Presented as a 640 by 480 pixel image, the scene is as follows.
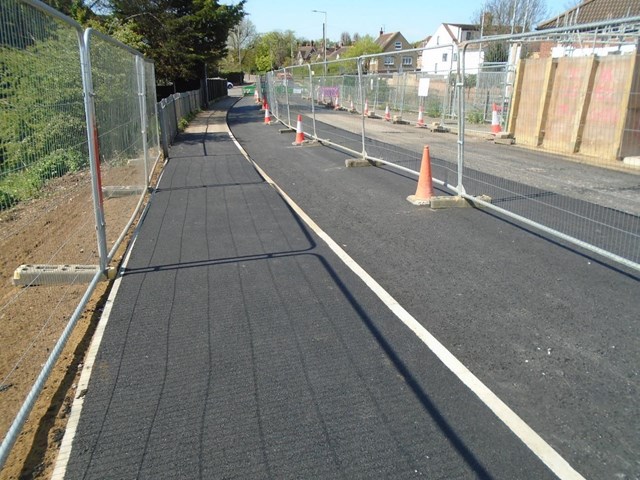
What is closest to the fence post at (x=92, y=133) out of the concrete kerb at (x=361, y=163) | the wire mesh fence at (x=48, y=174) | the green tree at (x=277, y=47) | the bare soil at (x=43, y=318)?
the wire mesh fence at (x=48, y=174)

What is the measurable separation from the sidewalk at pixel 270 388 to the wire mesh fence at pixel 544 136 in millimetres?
2729

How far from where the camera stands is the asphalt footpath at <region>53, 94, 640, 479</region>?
2705mm

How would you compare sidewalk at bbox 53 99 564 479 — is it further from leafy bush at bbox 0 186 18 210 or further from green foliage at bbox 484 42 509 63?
green foliage at bbox 484 42 509 63

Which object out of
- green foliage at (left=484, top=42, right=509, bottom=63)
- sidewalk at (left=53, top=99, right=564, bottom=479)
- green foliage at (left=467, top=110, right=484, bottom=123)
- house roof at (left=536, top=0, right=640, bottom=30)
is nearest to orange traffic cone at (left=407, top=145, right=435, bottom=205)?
sidewalk at (left=53, top=99, right=564, bottom=479)

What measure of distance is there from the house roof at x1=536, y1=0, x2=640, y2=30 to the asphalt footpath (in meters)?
25.4

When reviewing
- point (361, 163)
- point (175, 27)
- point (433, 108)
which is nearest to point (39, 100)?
point (361, 163)

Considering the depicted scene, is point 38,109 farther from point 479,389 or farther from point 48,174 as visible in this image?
point 479,389

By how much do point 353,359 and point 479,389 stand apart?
875mm

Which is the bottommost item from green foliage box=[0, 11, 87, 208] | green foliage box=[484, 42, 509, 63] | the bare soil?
the bare soil

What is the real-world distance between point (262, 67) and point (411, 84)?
75.5 metres

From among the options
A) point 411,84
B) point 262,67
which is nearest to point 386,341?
point 411,84

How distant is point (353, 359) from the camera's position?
360 centimetres

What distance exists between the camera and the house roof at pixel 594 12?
2544 cm

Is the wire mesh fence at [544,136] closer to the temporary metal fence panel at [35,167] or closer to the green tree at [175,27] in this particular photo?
the temporary metal fence panel at [35,167]
